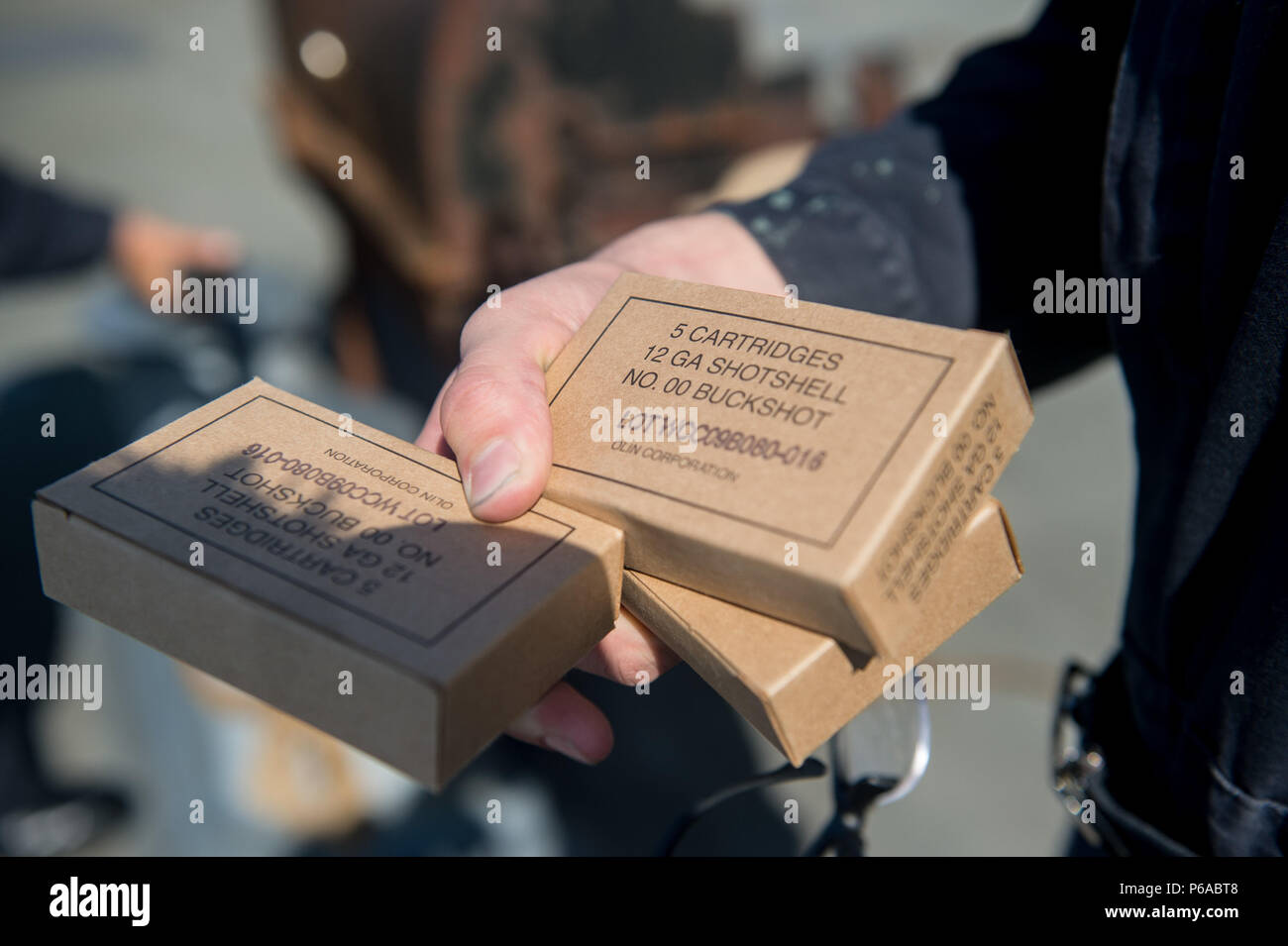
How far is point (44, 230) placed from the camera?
9.07ft

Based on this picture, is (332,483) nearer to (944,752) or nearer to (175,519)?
(175,519)

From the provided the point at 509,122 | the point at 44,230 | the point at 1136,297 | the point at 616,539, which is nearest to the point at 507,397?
the point at 616,539

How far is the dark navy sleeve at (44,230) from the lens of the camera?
272cm

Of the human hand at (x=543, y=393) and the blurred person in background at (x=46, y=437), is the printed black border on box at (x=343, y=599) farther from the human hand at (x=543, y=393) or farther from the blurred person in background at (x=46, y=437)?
the blurred person in background at (x=46, y=437)

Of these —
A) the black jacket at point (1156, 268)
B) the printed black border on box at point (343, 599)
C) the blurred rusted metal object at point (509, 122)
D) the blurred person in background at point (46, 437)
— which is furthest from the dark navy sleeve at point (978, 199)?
the blurred person in background at point (46, 437)

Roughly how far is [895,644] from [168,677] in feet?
6.70

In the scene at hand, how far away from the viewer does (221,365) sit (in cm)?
259

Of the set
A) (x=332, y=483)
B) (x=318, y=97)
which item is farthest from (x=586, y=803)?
(x=318, y=97)

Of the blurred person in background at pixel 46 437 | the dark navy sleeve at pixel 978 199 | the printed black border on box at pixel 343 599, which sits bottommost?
the blurred person in background at pixel 46 437

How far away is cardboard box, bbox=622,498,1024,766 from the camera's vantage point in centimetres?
89

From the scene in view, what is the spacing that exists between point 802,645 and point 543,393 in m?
0.45

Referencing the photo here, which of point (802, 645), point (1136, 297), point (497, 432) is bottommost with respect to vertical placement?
point (802, 645)

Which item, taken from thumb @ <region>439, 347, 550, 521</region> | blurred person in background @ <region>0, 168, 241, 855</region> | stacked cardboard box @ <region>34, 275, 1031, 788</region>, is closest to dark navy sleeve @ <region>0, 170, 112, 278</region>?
blurred person in background @ <region>0, 168, 241, 855</region>

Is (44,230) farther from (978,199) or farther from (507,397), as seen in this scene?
(978,199)
